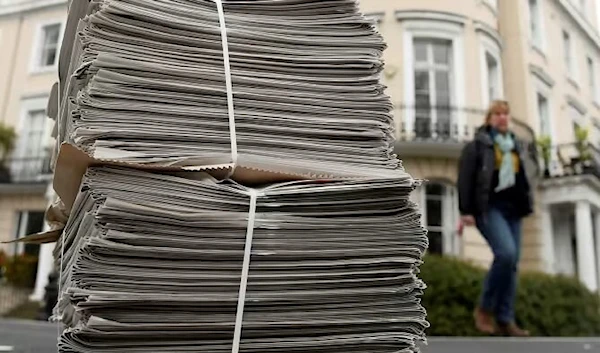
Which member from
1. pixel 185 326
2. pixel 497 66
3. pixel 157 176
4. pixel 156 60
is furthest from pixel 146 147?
pixel 497 66

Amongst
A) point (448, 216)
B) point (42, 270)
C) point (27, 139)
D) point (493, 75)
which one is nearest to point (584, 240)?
point (448, 216)

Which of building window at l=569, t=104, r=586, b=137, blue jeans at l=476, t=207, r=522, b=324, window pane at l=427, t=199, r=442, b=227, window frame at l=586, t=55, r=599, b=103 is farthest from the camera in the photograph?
window frame at l=586, t=55, r=599, b=103

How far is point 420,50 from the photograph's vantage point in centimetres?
1432

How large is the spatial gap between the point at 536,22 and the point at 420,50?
213 inches

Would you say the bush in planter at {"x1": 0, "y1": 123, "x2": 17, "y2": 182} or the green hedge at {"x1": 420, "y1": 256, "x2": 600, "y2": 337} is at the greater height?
the bush in planter at {"x1": 0, "y1": 123, "x2": 17, "y2": 182}

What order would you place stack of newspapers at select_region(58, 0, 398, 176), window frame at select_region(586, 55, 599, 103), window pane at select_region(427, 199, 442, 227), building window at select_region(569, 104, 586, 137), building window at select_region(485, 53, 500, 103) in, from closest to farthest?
stack of newspapers at select_region(58, 0, 398, 176)
window pane at select_region(427, 199, 442, 227)
building window at select_region(485, 53, 500, 103)
building window at select_region(569, 104, 586, 137)
window frame at select_region(586, 55, 599, 103)

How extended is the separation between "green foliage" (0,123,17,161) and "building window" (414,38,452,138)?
1151 centimetres

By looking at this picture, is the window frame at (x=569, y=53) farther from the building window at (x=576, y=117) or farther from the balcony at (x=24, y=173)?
the balcony at (x=24, y=173)

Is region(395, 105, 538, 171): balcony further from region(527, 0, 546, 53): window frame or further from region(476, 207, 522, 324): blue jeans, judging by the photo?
region(476, 207, 522, 324): blue jeans

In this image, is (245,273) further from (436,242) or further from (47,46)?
(47,46)

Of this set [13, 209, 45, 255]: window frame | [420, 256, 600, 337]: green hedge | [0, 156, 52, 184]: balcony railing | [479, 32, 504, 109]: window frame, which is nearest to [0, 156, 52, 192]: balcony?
[0, 156, 52, 184]: balcony railing

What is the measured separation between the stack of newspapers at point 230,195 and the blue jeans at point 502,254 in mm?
2967

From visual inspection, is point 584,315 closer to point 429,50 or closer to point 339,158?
point 429,50

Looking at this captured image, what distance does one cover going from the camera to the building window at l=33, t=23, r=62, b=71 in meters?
18.7
